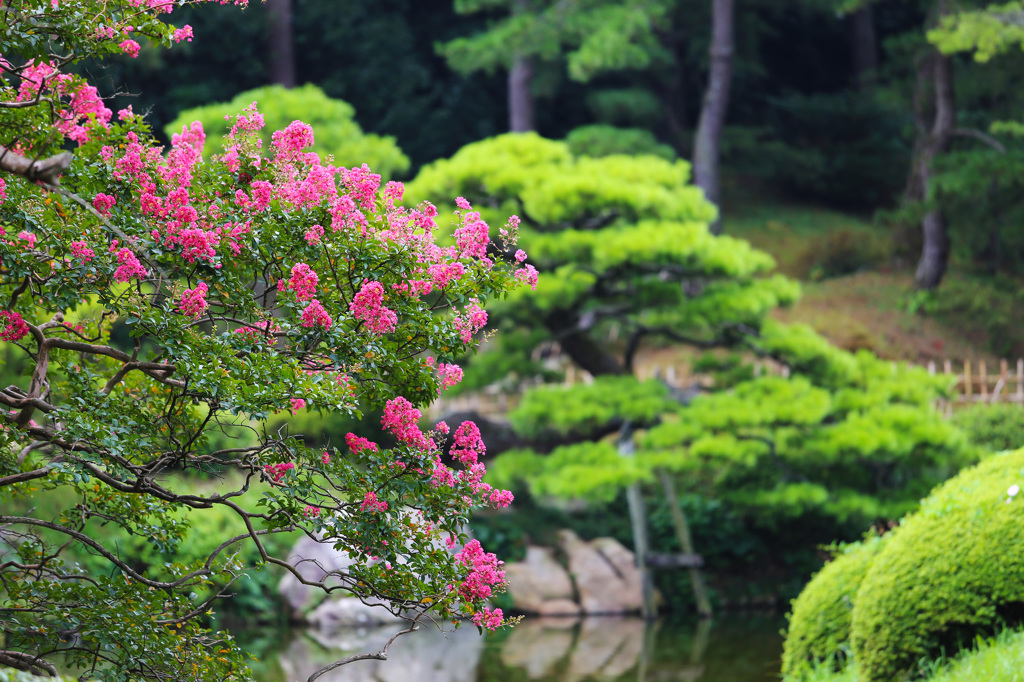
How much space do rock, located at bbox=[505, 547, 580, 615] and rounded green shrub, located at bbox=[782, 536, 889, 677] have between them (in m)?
5.32

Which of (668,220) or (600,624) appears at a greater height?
(668,220)

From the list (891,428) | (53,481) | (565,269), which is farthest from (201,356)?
(891,428)

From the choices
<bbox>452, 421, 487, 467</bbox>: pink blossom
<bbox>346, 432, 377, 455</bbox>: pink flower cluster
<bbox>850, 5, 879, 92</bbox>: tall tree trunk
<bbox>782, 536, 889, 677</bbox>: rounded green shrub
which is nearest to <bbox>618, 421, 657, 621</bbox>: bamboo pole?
<bbox>782, 536, 889, 677</bbox>: rounded green shrub

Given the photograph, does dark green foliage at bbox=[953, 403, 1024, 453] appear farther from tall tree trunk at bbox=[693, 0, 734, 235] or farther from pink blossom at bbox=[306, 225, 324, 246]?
pink blossom at bbox=[306, 225, 324, 246]

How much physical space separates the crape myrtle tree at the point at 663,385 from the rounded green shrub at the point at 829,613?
3392mm

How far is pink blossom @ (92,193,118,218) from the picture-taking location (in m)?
3.10

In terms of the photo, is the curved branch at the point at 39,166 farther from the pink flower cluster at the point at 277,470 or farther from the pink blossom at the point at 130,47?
the pink flower cluster at the point at 277,470

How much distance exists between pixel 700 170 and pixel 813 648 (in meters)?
12.5

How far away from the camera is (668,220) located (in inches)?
397

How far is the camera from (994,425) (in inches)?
500

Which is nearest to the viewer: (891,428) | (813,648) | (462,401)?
(813,648)

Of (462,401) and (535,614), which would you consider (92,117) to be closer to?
(535,614)

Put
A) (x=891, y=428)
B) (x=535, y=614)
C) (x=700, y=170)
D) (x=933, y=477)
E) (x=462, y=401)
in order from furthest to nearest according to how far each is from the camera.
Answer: (x=700, y=170) → (x=462, y=401) → (x=535, y=614) → (x=933, y=477) → (x=891, y=428)

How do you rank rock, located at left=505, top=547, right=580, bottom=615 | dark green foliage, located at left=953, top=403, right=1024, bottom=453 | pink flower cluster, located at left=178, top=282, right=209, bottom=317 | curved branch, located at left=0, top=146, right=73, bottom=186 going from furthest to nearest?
dark green foliage, located at left=953, top=403, right=1024, bottom=453, rock, located at left=505, top=547, right=580, bottom=615, pink flower cluster, located at left=178, top=282, right=209, bottom=317, curved branch, located at left=0, top=146, right=73, bottom=186
